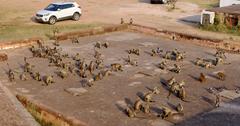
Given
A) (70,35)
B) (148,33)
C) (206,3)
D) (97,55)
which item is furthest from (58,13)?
(206,3)

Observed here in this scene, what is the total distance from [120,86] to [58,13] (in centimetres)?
1677

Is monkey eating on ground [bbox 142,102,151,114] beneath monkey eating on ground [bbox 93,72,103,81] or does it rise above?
beneath

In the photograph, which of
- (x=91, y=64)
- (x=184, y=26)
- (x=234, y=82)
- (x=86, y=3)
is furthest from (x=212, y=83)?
(x=86, y=3)

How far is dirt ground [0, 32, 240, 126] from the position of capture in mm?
14867

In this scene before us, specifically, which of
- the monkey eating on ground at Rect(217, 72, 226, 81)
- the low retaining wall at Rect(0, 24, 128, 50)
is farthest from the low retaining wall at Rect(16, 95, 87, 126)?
the low retaining wall at Rect(0, 24, 128, 50)

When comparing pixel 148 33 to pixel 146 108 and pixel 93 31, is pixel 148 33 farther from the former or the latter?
pixel 146 108

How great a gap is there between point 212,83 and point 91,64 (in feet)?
18.9

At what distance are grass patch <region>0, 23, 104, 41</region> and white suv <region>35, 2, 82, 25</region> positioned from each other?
2.57 feet

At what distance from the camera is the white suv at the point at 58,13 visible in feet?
106

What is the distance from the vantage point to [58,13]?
32938 mm

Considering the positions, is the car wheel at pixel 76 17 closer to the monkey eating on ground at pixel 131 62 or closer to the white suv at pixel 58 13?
the white suv at pixel 58 13

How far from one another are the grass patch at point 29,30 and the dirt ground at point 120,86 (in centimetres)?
356

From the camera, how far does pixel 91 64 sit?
64.4 feet

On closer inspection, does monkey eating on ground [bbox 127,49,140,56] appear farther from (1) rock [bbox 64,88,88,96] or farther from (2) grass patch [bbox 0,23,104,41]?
(2) grass patch [bbox 0,23,104,41]
